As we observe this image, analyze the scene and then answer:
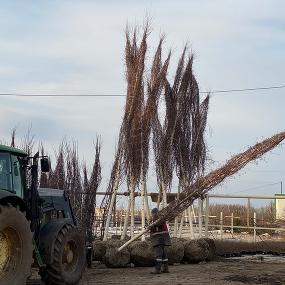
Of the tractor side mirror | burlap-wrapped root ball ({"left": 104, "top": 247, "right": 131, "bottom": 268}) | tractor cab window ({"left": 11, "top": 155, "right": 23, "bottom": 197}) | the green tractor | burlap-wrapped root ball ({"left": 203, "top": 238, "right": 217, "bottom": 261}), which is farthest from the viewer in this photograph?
burlap-wrapped root ball ({"left": 203, "top": 238, "right": 217, "bottom": 261})

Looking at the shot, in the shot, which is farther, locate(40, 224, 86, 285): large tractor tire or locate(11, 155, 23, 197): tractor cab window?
locate(40, 224, 86, 285): large tractor tire

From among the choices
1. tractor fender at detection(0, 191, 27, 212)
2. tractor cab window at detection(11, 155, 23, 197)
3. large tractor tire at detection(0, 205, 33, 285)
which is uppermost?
tractor cab window at detection(11, 155, 23, 197)

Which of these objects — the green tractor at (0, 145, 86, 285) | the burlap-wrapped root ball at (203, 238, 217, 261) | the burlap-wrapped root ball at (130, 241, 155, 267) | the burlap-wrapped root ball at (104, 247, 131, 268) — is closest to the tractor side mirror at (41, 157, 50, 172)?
the green tractor at (0, 145, 86, 285)

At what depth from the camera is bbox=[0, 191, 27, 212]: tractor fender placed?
26.9 feet

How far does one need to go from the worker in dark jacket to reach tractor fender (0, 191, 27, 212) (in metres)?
4.93

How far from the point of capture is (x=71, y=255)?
34.3 ft

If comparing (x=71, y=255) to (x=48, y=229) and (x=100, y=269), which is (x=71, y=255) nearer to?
(x=48, y=229)

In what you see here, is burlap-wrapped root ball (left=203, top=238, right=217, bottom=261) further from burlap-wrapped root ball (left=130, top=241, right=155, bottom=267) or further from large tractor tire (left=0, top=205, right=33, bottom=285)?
large tractor tire (left=0, top=205, right=33, bottom=285)

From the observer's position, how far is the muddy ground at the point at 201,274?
1151 centimetres

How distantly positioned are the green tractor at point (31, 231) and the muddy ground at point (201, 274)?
1091mm

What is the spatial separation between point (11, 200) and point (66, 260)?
7.37 feet

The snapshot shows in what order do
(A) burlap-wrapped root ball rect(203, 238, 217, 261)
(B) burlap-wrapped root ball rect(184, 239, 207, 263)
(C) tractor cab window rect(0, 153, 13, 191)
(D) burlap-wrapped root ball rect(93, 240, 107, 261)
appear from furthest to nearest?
(A) burlap-wrapped root ball rect(203, 238, 217, 261) < (B) burlap-wrapped root ball rect(184, 239, 207, 263) < (D) burlap-wrapped root ball rect(93, 240, 107, 261) < (C) tractor cab window rect(0, 153, 13, 191)

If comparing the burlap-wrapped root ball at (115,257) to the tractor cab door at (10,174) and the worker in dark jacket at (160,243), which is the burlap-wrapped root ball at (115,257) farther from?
the tractor cab door at (10,174)

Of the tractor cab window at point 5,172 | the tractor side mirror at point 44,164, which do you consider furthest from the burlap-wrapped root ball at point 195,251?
the tractor cab window at point 5,172
